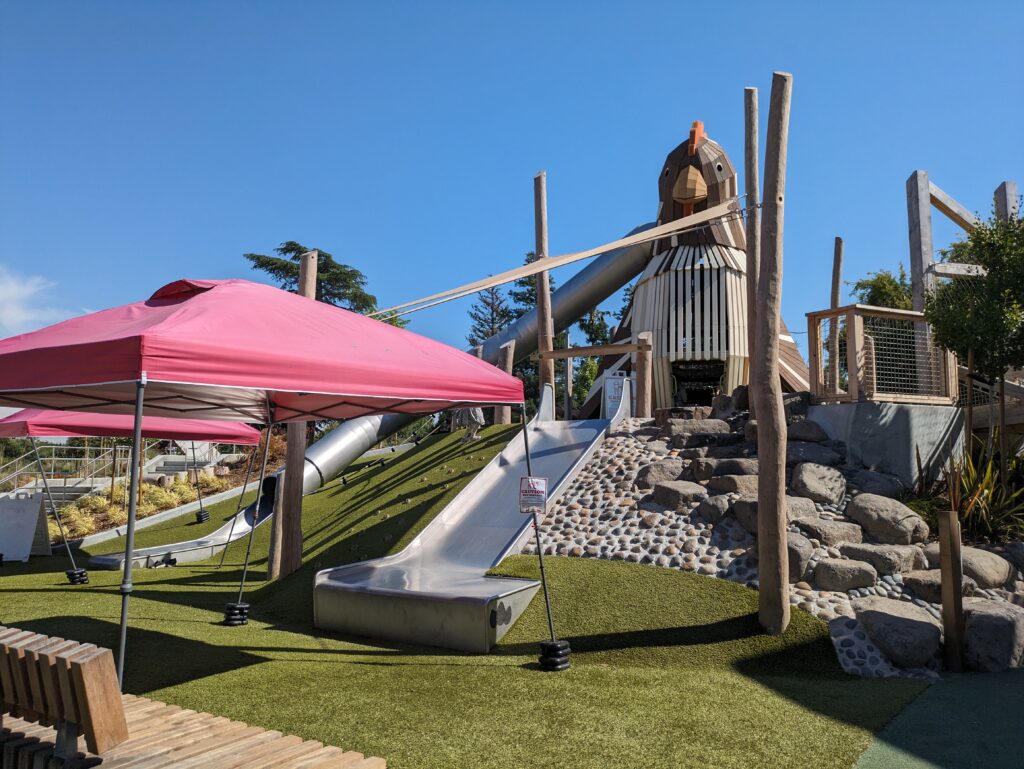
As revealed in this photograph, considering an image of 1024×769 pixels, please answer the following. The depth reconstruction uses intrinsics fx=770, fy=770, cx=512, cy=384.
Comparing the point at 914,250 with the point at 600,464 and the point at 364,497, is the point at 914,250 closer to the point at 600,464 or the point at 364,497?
the point at 600,464

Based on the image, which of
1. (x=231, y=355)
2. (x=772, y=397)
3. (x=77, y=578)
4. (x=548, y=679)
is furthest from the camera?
(x=77, y=578)

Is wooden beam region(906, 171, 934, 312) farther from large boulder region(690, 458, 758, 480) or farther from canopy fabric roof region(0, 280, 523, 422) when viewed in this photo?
canopy fabric roof region(0, 280, 523, 422)

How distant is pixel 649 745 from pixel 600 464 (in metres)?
6.53

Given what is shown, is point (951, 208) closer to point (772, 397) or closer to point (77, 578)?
point (772, 397)

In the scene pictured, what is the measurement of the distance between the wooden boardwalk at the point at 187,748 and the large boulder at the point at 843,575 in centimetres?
552

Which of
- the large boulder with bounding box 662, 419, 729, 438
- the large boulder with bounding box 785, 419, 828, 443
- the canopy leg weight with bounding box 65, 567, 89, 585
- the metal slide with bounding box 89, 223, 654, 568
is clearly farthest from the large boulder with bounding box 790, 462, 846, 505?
the canopy leg weight with bounding box 65, 567, 89, 585

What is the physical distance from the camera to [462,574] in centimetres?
830

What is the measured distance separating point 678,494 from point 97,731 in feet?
23.3

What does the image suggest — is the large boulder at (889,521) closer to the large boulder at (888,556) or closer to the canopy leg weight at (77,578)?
the large boulder at (888,556)

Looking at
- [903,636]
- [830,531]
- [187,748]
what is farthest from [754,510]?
[187,748]

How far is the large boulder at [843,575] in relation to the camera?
7.42 m

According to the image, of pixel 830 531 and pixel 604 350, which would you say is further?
pixel 604 350

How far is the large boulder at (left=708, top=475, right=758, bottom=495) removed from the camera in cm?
896

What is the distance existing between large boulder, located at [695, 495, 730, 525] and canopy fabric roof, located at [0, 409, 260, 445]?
22.5ft
